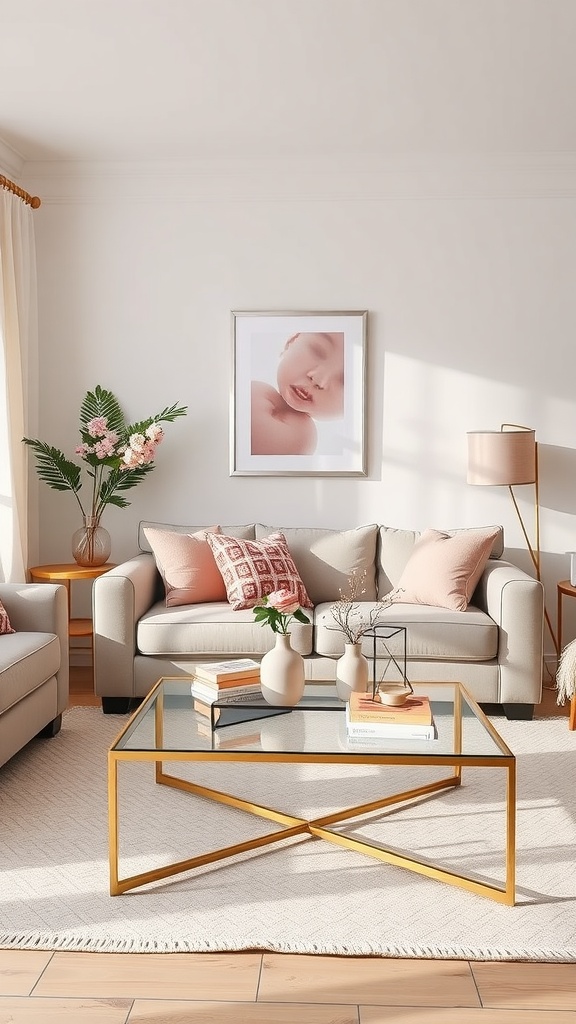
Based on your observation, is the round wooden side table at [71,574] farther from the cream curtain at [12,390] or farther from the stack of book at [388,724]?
the stack of book at [388,724]

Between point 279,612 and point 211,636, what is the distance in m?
1.24

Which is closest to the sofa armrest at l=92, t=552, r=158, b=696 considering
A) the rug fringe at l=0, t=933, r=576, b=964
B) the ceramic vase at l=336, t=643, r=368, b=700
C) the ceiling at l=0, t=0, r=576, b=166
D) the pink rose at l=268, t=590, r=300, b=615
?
the pink rose at l=268, t=590, r=300, b=615

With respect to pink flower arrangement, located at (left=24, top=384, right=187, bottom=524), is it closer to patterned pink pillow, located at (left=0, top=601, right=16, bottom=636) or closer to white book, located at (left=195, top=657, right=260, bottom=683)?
patterned pink pillow, located at (left=0, top=601, right=16, bottom=636)

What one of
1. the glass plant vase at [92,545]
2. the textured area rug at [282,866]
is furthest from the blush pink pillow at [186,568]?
the textured area rug at [282,866]

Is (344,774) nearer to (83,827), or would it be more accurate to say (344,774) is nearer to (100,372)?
(83,827)

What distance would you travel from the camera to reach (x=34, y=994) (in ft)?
6.93

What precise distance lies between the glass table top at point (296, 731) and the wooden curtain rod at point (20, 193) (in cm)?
296

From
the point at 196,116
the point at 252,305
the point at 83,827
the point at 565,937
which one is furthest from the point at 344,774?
the point at 196,116

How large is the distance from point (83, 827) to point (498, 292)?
3658 mm

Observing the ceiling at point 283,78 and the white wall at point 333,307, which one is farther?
the white wall at point 333,307

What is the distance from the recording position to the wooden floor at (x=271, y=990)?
2031 mm

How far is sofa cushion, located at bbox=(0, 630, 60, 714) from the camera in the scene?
3.31 m

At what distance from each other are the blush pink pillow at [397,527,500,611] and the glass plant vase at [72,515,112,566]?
5.26ft

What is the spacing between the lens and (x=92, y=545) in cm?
492
